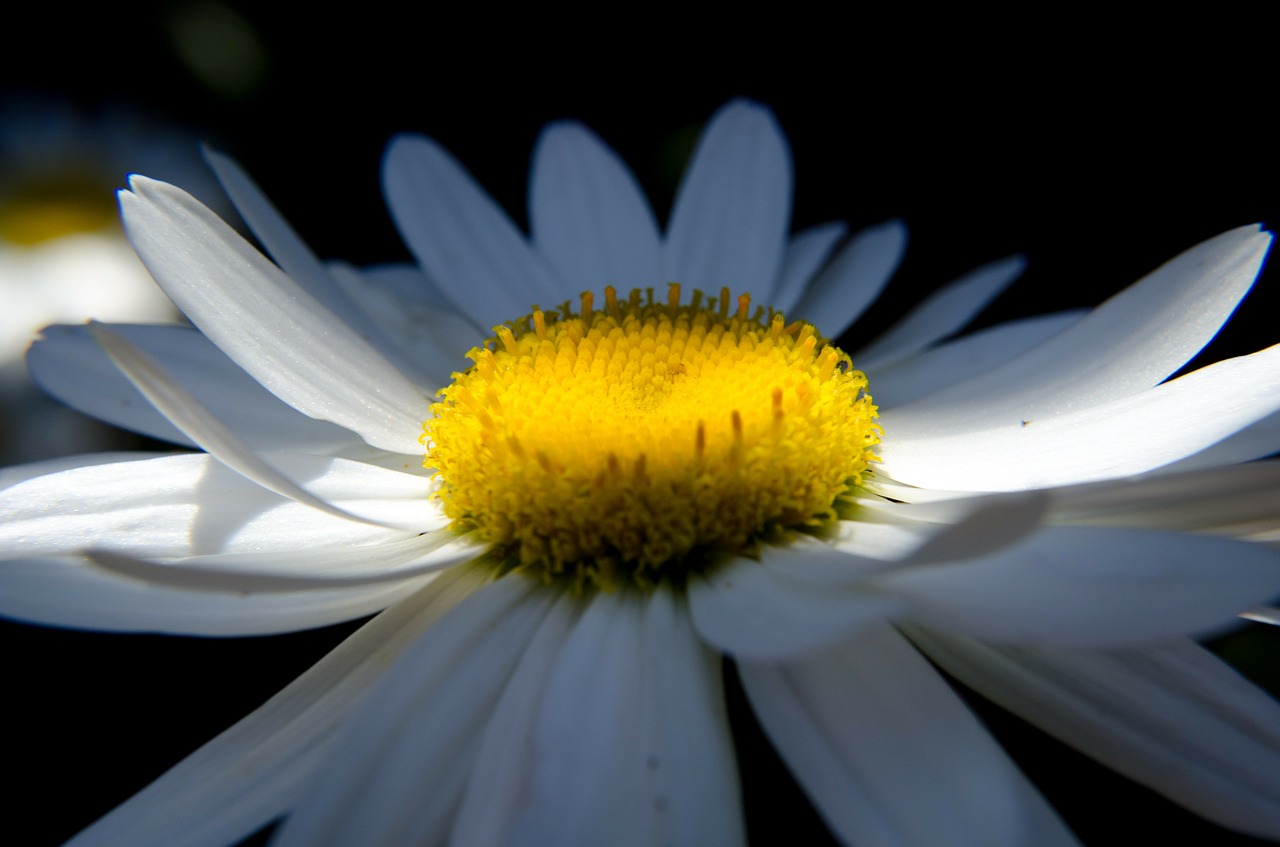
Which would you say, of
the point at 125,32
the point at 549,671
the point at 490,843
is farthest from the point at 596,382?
the point at 125,32

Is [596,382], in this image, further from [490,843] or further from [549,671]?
[490,843]

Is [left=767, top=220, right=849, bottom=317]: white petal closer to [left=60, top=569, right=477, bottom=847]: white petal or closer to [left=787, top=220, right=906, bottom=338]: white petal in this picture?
[left=787, top=220, right=906, bottom=338]: white petal

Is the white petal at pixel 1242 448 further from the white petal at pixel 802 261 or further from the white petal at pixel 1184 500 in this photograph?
the white petal at pixel 802 261

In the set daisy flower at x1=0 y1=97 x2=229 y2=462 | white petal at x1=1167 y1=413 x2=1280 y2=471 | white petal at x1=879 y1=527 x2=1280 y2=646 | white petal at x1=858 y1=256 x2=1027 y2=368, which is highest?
daisy flower at x1=0 y1=97 x2=229 y2=462

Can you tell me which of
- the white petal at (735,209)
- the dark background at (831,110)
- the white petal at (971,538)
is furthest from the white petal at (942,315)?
the white petal at (971,538)

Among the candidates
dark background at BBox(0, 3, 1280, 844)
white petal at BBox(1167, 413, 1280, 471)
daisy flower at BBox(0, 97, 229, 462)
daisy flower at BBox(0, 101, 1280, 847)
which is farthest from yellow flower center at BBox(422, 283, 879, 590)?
daisy flower at BBox(0, 97, 229, 462)

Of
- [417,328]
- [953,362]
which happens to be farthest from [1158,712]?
[417,328]
